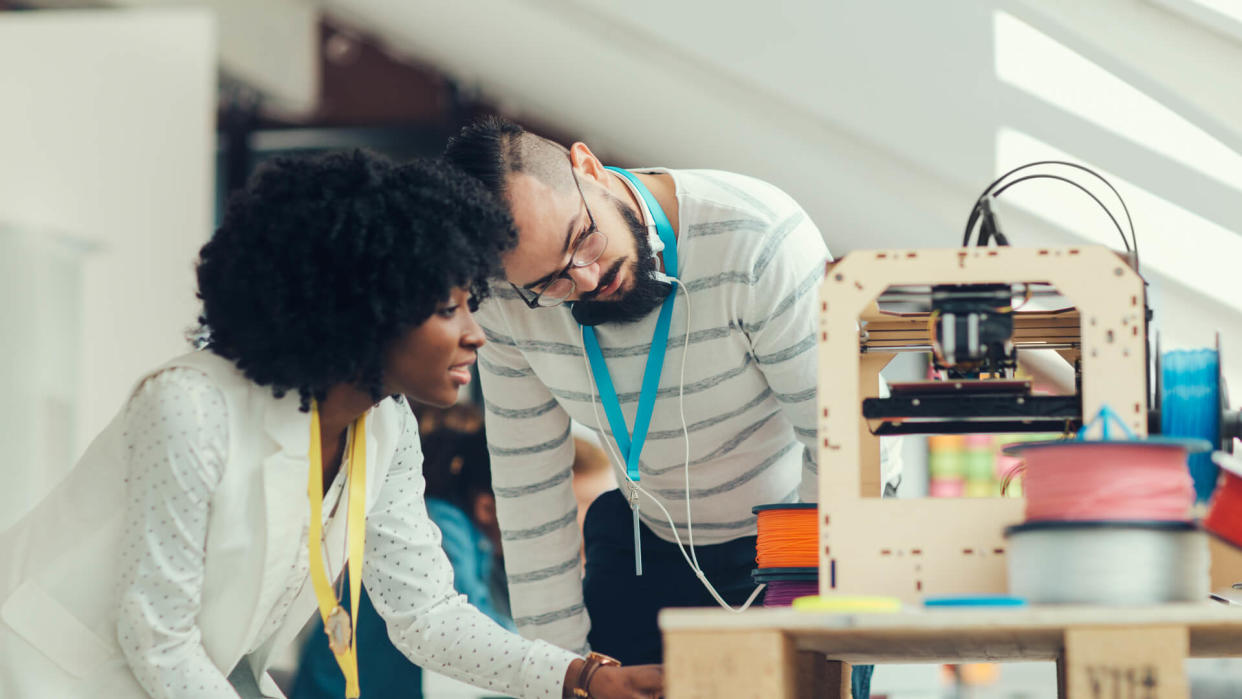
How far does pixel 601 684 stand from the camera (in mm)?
1697

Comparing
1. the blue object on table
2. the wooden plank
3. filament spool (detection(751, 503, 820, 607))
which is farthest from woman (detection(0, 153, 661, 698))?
the blue object on table

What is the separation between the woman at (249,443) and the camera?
1474 mm

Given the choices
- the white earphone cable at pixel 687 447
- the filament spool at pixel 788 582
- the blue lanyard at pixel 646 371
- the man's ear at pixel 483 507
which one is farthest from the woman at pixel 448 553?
the filament spool at pixel 788 582

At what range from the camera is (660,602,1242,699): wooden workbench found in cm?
113

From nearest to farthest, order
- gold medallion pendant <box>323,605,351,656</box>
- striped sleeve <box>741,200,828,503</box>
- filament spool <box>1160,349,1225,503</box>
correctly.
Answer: filament spool <box>1160,349,1225,503</box> → gold medallion pendant <box>323,605,351,656</box> → striped sleeve <box>741,200,828,503</box>

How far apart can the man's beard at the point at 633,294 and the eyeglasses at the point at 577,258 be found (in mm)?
36

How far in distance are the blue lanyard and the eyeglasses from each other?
12cm

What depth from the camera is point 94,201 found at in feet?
19.0

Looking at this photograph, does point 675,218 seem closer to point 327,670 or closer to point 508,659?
point 508,659

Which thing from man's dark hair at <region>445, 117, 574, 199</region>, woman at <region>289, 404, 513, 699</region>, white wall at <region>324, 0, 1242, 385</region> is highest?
white wall at <region>324, 0, 1242, 385</region>

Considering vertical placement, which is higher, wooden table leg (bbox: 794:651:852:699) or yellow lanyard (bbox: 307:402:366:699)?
yellow lanyard (bbox: 307:402:366:699)

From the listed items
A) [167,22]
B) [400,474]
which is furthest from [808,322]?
[167,22]

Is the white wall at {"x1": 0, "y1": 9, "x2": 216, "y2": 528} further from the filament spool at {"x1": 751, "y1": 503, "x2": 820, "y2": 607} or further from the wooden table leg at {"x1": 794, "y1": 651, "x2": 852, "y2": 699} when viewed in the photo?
the filament spool at {"x1": 751, "y1": 503, "x2": 820, "y2": 607}

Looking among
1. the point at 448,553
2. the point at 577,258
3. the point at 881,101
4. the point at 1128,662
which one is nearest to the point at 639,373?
the point at 577,258
